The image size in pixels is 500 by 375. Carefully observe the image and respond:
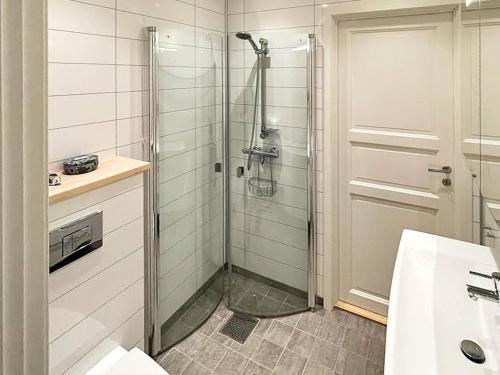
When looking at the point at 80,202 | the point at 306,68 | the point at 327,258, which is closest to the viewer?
the point at 80,202

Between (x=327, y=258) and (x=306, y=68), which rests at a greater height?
(x=306, y=68)

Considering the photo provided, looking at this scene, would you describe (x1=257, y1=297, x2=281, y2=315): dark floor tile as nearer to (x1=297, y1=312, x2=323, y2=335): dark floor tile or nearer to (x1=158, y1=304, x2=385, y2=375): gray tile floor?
(x1=158, y1=304, x2=385, y2=375): gray tile floor

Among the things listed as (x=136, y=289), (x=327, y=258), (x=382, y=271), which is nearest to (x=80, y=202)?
(x=136, y=289)

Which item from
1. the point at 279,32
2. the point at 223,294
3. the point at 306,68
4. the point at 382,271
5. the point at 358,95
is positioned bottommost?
the point at 223,294

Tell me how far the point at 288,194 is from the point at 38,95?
2088mm

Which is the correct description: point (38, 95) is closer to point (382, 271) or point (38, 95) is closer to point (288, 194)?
point (288, 194)

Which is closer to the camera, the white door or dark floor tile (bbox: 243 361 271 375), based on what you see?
dark floor tile (bbox: 243 361 271 375)

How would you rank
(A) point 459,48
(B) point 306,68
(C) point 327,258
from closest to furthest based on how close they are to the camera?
(A) point 459,48 < (B) point 306,68 < (C) point 327,258

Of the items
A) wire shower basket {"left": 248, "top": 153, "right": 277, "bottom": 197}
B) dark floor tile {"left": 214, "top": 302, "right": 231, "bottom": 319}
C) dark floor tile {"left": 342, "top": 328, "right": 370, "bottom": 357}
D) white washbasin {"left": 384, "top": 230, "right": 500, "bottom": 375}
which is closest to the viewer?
white washbasin {"left": 384, "top": 230, "right": 500, "bottom": 375}

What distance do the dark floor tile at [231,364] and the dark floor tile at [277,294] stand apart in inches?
23.3

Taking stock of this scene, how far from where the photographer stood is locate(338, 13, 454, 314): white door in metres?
1.95

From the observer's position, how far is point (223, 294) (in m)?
2.52

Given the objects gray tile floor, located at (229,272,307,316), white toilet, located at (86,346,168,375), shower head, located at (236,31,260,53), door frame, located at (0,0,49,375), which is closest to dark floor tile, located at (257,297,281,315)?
gray tile floor, located at (229,272,307,316)

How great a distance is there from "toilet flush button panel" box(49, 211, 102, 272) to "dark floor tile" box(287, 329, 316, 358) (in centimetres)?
132
